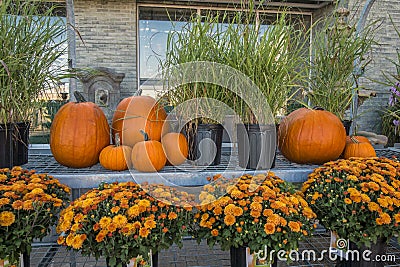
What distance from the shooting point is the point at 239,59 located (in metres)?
1.21

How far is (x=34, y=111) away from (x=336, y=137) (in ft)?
4.13

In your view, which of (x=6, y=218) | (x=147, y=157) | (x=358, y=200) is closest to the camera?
(x=6, y=218)

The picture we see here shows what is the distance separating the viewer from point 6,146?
1198 mm

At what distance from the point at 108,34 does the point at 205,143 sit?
4.24 metres

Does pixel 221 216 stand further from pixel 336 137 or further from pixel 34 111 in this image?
pixel 34 111

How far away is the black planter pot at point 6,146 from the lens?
3.83 feet

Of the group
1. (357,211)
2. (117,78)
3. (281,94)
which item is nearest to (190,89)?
(281,94)

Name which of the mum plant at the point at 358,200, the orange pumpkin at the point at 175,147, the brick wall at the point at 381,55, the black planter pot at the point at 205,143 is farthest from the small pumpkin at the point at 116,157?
the brick wall at the point at 381,55

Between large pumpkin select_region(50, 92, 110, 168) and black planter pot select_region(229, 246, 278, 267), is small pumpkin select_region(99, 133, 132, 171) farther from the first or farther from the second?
black planter pot select_region(229, 246, 278, 267)

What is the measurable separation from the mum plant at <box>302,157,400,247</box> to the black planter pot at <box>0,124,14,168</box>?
114 centimetres

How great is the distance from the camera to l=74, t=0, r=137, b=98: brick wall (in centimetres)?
486

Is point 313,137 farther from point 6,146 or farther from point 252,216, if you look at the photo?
point 6,146

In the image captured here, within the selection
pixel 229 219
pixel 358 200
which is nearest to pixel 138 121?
pixel 229 219

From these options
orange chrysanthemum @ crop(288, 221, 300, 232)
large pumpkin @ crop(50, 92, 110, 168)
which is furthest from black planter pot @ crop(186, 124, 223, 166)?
orange chrysanthemum @ crop(288, 221, 300, 232)
